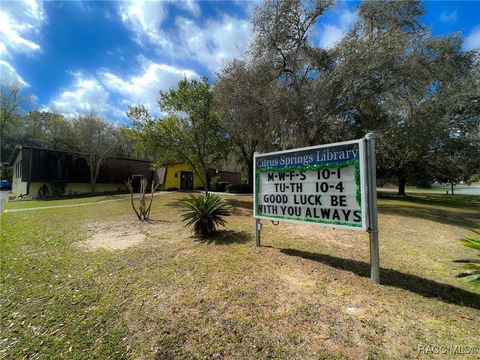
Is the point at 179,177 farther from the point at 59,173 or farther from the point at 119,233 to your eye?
the point at 119,233

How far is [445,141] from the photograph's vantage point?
16625 mm

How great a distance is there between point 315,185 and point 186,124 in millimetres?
12087

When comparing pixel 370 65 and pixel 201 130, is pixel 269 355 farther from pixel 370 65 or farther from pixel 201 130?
pixel 201 130

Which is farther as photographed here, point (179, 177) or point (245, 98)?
point (179, 177)

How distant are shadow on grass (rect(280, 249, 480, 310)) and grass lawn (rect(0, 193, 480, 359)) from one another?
0.02 m

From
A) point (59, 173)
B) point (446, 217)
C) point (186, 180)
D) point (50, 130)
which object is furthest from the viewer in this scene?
point (50, 130)

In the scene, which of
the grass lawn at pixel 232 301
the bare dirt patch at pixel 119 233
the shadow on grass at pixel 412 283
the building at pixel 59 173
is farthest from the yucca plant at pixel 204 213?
the building at pixel 59 173

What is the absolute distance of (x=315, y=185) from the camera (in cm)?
403

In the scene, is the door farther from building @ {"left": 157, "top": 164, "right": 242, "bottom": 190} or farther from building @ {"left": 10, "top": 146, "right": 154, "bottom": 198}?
building @ {"left": 10, "top": 146, "right": 154, "bottom": 198}

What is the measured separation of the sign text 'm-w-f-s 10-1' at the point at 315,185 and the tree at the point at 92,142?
2327cm

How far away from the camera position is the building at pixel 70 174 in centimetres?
2025

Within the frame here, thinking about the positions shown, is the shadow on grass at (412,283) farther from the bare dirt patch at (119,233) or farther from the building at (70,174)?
the building at (70,174)

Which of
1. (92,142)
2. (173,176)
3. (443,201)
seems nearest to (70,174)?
(92,142)

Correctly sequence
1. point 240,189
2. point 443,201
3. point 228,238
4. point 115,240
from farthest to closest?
1. point 240,189
2. point 443,201
3. point 115,240
4. point 228,238
